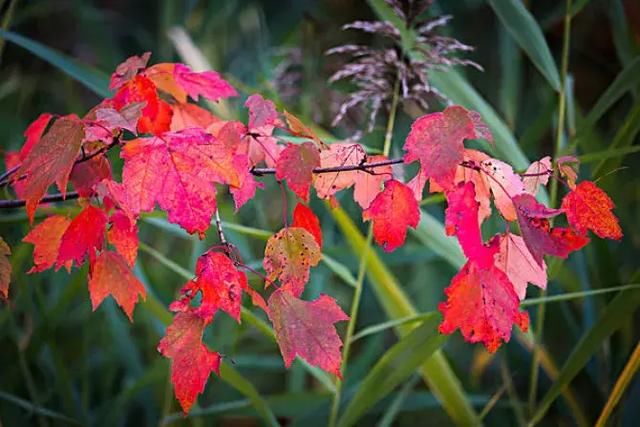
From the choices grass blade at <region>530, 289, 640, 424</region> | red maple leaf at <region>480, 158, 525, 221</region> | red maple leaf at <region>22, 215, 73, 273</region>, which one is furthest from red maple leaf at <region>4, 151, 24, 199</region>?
grass blade at <region>530, 289, 640, 424</region>

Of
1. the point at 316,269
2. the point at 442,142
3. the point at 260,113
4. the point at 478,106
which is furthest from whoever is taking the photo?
the point at 316,269

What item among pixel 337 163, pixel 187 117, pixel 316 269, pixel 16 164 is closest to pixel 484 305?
pixel 337 163

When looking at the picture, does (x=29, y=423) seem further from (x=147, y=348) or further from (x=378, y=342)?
(x=378, y=342)

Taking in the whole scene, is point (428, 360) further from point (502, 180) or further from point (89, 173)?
point (89, 173)

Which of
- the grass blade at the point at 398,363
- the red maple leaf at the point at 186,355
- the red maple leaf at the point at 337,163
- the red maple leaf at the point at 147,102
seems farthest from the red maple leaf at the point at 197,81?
the grass blade at the point at 398,363

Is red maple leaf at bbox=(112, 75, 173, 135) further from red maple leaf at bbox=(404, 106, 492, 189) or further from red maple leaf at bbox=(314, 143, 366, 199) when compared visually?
red maple leaf at bbox=(404, 106, 492, 189)

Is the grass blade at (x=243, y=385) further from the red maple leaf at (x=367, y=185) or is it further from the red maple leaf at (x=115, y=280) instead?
the red maple leaf at (x=367, y=185)
